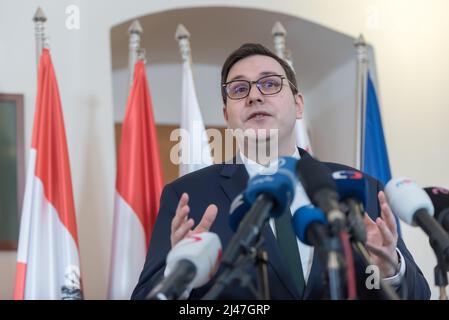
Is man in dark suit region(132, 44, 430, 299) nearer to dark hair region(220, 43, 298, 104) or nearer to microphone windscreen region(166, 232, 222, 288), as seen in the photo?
dark hair region(220, 43, 298, 104)

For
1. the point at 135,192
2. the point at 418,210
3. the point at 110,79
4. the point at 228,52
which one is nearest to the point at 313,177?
the point at 418,210

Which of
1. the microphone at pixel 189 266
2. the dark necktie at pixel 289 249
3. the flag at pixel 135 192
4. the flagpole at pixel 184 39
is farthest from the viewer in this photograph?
the flagpole at pixel 184 39

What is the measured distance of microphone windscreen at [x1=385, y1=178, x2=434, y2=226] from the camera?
49.7 inches

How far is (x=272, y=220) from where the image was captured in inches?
68.7

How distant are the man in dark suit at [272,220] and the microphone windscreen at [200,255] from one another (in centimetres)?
22

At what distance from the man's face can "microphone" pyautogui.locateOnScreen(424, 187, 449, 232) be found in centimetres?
67

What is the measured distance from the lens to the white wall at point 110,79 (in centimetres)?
→ 377

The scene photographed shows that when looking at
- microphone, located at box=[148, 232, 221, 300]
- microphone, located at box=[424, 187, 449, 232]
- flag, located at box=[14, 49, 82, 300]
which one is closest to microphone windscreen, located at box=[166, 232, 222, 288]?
microphone, located at box=[148, 232, 221, 300]

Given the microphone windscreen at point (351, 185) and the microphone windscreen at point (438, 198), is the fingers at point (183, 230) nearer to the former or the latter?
the microphone windscreen at point (351, 185)

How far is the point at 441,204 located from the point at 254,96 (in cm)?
77

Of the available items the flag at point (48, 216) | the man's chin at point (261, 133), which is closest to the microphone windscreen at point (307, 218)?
the man's chin at point (261, 133)

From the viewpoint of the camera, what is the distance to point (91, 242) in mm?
3760

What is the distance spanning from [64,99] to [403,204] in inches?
115

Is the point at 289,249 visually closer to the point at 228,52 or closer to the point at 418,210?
the point at 418,210
